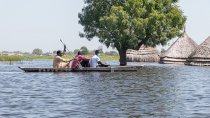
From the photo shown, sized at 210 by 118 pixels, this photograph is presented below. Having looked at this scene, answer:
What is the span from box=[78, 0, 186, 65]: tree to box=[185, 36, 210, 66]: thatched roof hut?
7.98 meters

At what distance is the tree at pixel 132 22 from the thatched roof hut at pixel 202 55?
26.2ft

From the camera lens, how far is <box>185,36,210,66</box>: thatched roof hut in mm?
63375

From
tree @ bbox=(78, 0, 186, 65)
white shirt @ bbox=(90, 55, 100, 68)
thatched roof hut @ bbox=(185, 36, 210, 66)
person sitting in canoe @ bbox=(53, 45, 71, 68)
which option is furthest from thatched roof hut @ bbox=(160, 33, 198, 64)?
person sitting in canoe @ bbox=(53, 45, 71, 68)

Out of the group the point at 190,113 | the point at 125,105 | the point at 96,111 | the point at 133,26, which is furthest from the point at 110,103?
the point at 133,26

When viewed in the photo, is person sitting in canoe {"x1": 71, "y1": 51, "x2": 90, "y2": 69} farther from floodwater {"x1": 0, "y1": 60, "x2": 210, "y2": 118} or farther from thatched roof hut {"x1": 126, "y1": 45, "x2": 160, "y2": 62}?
thatched roof hut {"x1": 126, "y1": 45, "x2": 160, "y2": 62}

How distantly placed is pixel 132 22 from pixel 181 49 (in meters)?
20.3

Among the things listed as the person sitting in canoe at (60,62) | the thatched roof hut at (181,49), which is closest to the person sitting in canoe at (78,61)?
the person sitting in canoe at (60,62)

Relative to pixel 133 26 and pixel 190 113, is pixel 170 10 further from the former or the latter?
pixel 190 113

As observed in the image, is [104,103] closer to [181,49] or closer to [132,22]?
[132,22]

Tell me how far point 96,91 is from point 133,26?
3159 cm

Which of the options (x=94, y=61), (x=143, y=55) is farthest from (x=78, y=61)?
(x=143, y=55)

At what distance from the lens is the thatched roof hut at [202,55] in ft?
208

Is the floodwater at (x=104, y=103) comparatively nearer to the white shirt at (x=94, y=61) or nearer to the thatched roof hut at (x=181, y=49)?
the white shirt at (x=94, y=61)

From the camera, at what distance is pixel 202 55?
63.4m
